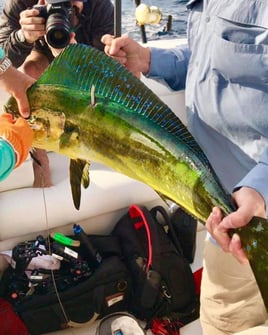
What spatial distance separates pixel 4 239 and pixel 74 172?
1.55m

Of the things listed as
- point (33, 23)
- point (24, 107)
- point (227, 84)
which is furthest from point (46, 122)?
point (33, 23)

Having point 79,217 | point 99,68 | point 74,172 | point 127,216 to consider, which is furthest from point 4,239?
point 99,68

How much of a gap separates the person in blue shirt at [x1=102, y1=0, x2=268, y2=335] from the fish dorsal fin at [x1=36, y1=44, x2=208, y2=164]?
0.74 feet

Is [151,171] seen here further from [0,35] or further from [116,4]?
[0,35]

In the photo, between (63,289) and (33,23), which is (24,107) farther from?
(63,289)

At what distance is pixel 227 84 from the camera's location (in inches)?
55.0

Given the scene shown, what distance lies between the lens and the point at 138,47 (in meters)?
1.36

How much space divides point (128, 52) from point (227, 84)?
0.33 m

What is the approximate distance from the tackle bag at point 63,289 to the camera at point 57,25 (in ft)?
3.94

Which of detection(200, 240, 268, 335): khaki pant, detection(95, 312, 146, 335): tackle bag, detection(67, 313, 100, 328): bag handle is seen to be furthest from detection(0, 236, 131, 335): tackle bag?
detection(200, 240, 268, 335): khaki pant

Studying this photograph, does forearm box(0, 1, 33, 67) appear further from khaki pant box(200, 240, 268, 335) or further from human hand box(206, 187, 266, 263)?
human hand box(206, 187, 266, 263)

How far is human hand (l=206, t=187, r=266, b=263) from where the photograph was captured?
101 cm

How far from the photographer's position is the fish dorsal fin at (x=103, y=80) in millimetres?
1003

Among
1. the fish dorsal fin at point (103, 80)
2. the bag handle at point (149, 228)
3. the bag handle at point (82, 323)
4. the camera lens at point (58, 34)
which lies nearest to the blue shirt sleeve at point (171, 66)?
the camera lens at point (58, 34)
